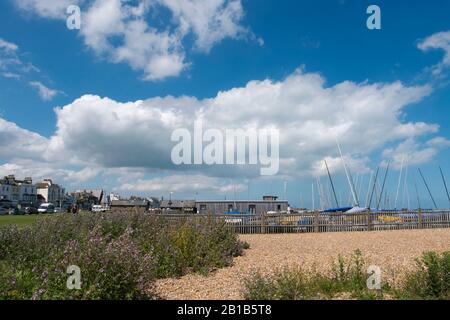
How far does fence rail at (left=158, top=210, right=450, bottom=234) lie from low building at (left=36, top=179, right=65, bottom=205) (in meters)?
106

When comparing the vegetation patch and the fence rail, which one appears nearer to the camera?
the vegetation patch

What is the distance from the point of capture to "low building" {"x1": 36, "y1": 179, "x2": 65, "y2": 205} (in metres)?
121

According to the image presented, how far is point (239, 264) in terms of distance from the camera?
10680 millimetres

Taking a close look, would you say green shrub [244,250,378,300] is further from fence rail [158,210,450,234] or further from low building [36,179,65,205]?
low building [36,179,65,205]

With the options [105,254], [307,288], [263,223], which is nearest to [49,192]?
[263,223]

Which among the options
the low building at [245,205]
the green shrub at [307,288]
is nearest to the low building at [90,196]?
the low building at [245,205]

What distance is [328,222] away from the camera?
23.9 metres

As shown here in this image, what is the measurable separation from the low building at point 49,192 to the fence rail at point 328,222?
347ft

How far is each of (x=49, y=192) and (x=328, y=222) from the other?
386 ft

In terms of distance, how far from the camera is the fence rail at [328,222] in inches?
910

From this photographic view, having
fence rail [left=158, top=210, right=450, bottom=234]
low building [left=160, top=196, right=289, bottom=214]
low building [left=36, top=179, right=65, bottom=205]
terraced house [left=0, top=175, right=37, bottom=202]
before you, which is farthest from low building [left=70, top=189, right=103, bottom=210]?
fence rail [left=158, top=210, right=450, bottom=234]
